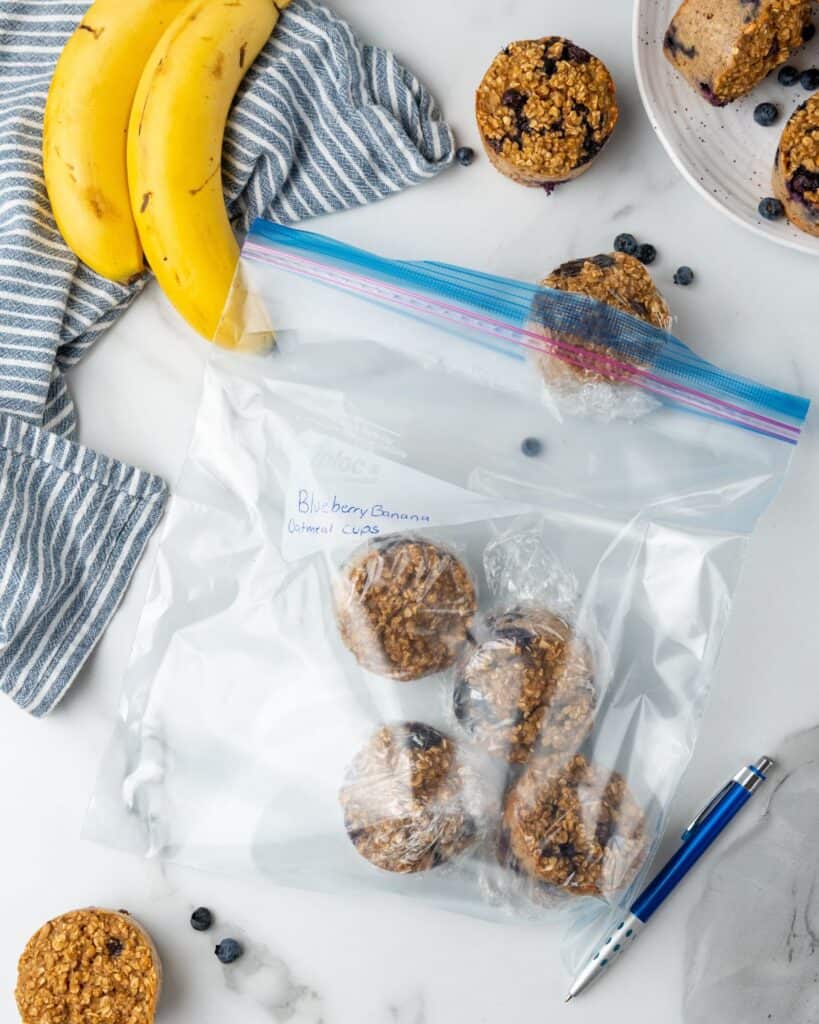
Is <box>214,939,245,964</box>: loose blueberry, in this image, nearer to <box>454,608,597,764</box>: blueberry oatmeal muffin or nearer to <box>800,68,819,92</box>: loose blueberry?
<box>454,608,597,764</box>: blueberry oatmeal muffin

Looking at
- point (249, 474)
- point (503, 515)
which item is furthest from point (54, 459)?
point (503, 515)

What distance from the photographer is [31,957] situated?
1076 millimetres

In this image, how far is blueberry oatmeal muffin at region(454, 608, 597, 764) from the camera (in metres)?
0.99

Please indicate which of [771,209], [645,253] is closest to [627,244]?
[645,253]

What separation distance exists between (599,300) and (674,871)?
20.0 inches

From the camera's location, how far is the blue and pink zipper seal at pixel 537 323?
1010mm

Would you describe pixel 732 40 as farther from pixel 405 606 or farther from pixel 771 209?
pixel 405 606

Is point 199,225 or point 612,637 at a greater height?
point 199,225

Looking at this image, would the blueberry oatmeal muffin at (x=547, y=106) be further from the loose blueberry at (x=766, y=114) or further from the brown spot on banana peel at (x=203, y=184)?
the brown spot on banana peel at (x=203, y=184)

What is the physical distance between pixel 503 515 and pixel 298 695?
24 cm

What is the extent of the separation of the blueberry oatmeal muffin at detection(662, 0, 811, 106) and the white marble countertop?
0.10m

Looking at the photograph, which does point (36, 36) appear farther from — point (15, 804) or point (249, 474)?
point (15, 804)

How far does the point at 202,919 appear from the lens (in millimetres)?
1112

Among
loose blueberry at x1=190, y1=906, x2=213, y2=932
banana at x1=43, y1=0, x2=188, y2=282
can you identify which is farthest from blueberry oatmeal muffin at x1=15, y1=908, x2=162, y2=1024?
banana at x1=43, y1=0, x2=188, y2=282
